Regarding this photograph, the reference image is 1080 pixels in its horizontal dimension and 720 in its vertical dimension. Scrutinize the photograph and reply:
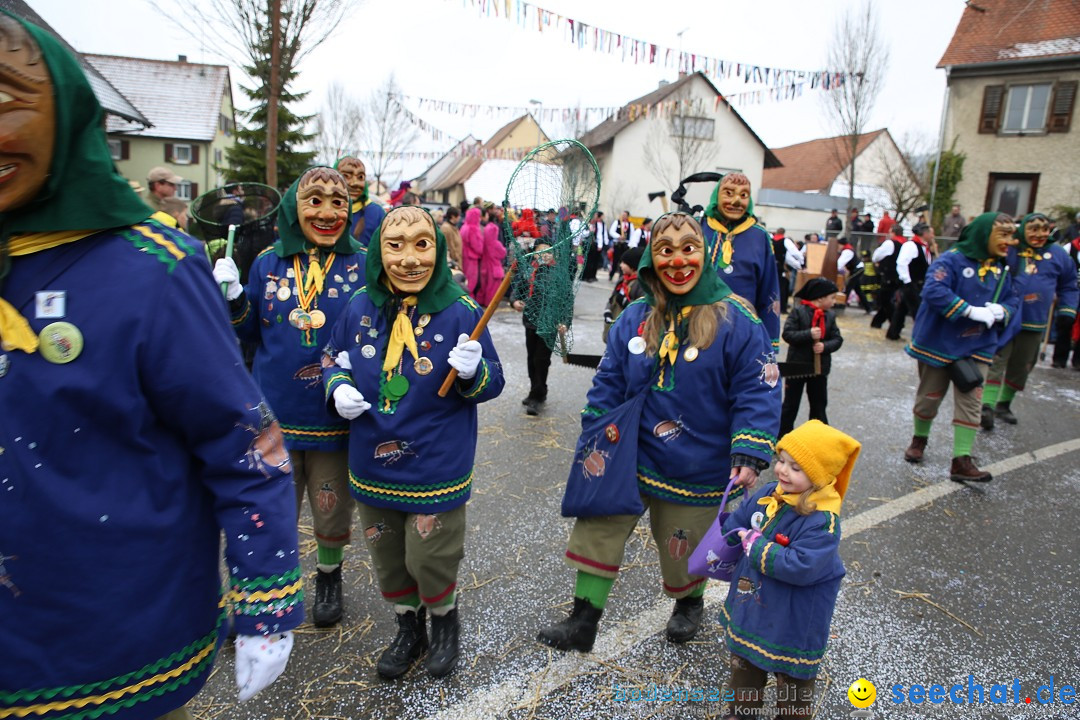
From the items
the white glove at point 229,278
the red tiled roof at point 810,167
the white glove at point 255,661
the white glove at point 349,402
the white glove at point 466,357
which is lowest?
the white glove at point 255,661

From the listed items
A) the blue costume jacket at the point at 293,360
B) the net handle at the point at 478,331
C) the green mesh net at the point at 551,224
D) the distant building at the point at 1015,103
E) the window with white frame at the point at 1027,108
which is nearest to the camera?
the net handle at the point at 478,331

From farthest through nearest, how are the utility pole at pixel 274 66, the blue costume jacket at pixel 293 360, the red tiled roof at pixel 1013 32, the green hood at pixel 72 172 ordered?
the red tiled roof at pixel 1013 32 → the utility pole at pixel 274 66 → the blue costume jacket at pixel 293 360 → the green hood at pixel 72 172

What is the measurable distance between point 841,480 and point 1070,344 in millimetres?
10339

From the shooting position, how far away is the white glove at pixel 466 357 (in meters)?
2.68

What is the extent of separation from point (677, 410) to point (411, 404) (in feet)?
3.80

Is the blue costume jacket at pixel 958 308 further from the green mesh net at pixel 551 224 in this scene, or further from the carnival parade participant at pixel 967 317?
the green mesh net at pixel 551 224

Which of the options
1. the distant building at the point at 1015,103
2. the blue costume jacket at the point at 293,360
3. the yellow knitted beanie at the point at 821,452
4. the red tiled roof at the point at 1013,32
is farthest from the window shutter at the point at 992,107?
the blue costume jacket at the point at 293,360

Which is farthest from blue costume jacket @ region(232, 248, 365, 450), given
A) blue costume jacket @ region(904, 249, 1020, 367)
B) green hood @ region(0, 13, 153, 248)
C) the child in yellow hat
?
blue costume jacket @ region(904, 249, 1020, 367)

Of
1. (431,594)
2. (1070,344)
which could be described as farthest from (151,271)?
(1070,344)

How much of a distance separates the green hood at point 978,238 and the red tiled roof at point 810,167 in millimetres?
31597

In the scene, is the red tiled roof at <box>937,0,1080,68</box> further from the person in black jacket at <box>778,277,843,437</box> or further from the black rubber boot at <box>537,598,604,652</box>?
the black rubber boot at <box>537,598,604,652</box>

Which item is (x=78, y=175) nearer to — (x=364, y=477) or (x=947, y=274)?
(x=364, y=477)

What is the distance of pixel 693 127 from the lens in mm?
31578

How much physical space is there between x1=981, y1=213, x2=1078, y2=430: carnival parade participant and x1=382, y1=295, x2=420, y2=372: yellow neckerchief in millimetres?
6233
